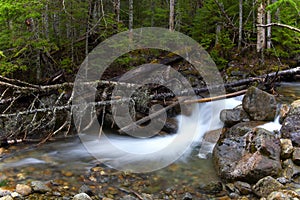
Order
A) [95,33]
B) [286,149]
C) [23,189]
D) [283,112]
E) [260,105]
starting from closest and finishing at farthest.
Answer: [23,189], [286,149], [283,112], [260,105], [95,33]

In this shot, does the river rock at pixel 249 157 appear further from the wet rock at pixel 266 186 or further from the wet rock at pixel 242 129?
the wet rock at pixel 266 186

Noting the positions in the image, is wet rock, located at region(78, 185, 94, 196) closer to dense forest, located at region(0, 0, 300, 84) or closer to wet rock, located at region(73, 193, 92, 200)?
wet rock, located at region(73, 193, 92, 200)

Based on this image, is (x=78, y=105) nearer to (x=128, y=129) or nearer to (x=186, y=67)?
(x=128, y=129)

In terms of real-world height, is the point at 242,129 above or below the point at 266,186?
above

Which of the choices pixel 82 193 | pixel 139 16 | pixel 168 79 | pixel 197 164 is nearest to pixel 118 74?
→ pixel 168 79

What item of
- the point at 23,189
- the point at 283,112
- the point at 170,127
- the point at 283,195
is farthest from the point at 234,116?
the point at 23,189

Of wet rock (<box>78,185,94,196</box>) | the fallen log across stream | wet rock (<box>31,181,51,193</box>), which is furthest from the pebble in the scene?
wet rock (<box>31,181,51,193</box>)

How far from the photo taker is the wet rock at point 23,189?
4.56 meters

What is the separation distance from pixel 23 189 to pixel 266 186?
4.14m

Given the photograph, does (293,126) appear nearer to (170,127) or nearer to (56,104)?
(170,127)

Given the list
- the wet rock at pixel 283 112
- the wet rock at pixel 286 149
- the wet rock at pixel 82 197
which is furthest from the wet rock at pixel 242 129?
the wet rock at pixel 82 197

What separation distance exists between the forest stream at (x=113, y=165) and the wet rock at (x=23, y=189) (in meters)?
0.28

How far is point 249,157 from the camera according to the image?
5219 mm

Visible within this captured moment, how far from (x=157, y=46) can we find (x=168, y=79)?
3198 mm
